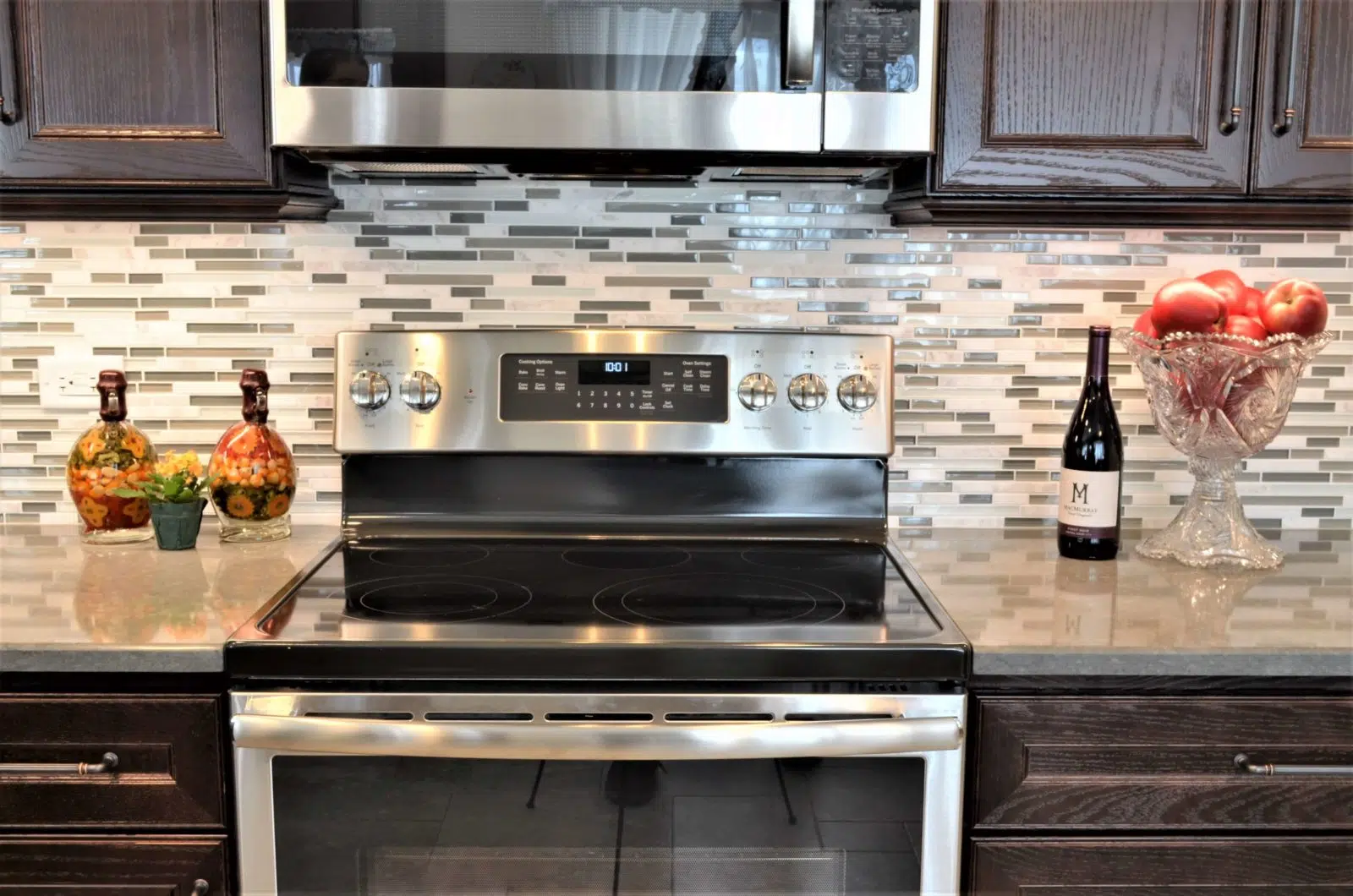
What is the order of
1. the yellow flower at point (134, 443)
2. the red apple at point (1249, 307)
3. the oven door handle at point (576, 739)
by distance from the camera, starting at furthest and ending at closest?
the yellow flower at point (134, 443) → the red apple at point (1249, 307) → the oven door handle at point (576, 739)

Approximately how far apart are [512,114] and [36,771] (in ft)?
3.02

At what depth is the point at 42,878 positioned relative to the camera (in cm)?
124

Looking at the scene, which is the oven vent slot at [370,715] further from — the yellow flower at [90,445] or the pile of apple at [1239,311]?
the pile of apple at [1239,311]

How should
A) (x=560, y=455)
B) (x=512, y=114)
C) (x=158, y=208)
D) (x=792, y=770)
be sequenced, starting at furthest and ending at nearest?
1. (x=560, y=455)
2. (x=158, y=208)
3. (x=512, y=114)
4. (x=792, y=770)

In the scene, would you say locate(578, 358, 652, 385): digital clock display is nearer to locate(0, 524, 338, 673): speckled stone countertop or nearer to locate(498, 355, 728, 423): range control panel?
locate(498, 355, 728, 423): range control panel

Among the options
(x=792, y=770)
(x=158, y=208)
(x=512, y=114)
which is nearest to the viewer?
(x=792, y=770)

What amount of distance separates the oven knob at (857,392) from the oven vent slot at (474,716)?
0.73 meters

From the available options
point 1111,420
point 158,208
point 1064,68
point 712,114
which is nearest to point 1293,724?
point 1111,420

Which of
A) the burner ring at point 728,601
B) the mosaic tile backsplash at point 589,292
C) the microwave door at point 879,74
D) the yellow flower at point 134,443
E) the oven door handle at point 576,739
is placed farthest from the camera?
the mosaic tile backsplash at point 589,292

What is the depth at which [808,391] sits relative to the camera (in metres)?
1.69

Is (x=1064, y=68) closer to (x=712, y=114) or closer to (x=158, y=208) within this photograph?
(x=712, y=114)

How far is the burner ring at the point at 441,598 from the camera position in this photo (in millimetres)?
1329

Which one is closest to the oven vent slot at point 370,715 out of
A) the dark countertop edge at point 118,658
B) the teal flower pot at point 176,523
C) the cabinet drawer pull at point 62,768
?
the dark countertop edge at point 118,658

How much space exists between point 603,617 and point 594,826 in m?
0.23
